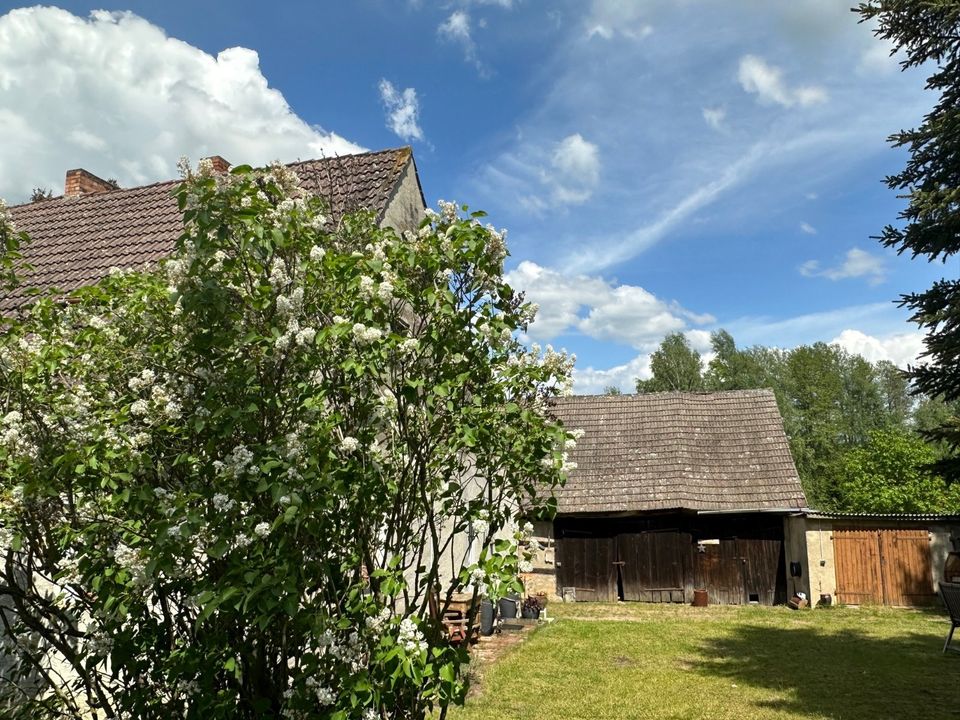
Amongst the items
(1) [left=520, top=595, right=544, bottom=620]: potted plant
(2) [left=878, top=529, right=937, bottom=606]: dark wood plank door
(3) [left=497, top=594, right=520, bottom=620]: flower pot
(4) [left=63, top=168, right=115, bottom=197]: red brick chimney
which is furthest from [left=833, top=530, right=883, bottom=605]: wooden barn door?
(4) [left=63, top=168, right=115, bottom=197]: red brick chimney

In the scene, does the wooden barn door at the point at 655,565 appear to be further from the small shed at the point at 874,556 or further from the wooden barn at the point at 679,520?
the small shed at the point at 874,556

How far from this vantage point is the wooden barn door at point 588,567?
18.4 metres

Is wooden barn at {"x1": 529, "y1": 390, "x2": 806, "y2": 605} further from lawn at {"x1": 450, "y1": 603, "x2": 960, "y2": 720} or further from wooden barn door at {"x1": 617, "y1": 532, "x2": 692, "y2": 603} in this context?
lawn at {"x1": 450, "y1": 603, "x2": 960, "y2": 720}

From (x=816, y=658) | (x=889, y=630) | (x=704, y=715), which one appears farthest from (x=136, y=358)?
(x=889, y=630)

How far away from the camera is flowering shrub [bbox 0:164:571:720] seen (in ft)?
9.75

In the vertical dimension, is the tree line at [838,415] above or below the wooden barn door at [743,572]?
above

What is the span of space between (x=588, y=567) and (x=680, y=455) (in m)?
4.16

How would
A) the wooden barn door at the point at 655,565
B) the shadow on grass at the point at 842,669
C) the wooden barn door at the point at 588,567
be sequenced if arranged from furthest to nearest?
the wooden barn door at the point at 588,567 → the wooden barn door at the point at 655,565 → the shadow on grass at the point at 842,669

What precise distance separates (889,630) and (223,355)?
14950mm

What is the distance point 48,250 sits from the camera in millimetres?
9648

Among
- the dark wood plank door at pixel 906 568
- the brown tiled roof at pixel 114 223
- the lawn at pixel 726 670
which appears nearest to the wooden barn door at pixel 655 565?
the lawn at pixel 726 670

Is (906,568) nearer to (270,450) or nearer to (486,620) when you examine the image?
(486,620)

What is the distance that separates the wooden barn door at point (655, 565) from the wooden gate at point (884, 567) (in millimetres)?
3715

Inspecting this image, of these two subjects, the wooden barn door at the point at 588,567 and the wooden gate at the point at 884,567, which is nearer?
the wooden gate at the point at 884,567
